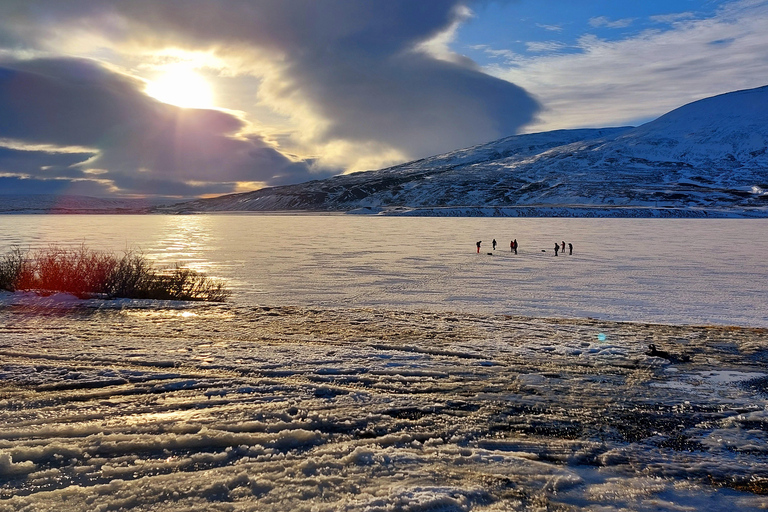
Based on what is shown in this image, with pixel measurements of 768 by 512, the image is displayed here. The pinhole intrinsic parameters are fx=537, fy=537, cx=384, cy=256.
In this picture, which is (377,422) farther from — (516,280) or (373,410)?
(516,280)

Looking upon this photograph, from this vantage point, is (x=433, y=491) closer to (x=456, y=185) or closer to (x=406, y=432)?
(x=406, y=432)

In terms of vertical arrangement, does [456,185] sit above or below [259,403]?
above

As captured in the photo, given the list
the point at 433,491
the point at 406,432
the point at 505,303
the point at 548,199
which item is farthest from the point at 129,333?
the point at 548,199

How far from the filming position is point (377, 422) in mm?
5316

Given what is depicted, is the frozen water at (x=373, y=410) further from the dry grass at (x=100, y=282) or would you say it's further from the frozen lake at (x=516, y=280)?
the dry grass at (x=100, y=282)

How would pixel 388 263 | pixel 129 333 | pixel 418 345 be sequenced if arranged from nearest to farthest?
pixel 418 345 < pixel 129 333 < pixel 388 263

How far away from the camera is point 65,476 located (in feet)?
13.8

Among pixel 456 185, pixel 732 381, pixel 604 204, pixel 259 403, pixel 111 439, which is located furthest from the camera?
pixel 456 185

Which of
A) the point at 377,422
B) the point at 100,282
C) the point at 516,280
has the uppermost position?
the point at 100,282

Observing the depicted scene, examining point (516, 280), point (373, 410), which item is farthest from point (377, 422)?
point (516, 280)

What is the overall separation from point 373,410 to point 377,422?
310 millimetres

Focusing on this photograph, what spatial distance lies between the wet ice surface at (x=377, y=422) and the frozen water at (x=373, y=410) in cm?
2

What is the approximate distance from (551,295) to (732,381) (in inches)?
331

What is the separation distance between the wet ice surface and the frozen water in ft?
0.07
